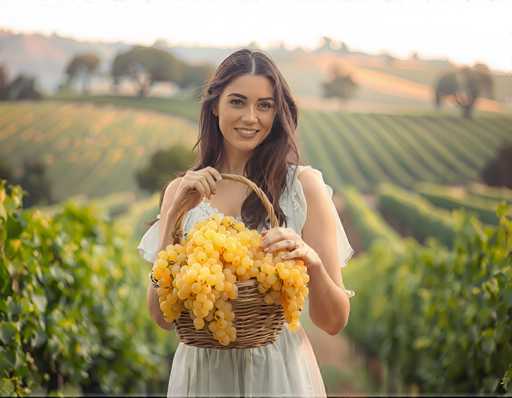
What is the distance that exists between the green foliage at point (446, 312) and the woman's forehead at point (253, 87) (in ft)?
3.69

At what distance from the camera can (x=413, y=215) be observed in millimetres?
9094

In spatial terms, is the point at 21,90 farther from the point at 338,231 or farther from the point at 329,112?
the point at 338,231

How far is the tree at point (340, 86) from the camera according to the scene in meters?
10.5

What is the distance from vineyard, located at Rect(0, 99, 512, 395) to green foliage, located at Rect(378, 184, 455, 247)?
0.02 metres

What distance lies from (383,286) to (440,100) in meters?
4.23

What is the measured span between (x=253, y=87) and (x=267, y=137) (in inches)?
6.5

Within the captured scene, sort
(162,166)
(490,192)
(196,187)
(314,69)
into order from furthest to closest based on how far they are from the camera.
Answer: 1. (314,69)
2. (162,166)
3. (490,192)
4. (196,187)

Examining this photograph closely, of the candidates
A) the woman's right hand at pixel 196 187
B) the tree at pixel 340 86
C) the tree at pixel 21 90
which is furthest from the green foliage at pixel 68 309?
the tree at pixel 340 86

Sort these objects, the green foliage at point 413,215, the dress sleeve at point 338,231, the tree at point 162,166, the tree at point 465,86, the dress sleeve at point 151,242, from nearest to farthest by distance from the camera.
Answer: the dress sleeve at point 338,231 → the dress sleeve at point 151,242 → the green foliage at point 413,215 → the tree at point 465,86 → the tree at point 162,166

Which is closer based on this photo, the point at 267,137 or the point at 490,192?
the point at 267,137

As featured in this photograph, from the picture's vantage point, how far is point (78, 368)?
3363 millimetres

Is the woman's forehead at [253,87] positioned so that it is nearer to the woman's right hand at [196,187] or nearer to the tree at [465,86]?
the woman's right hand at [196,187]

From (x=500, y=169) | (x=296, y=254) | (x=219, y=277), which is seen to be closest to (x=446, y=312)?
(x=296, y=254)

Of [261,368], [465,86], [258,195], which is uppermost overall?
[465,86]
